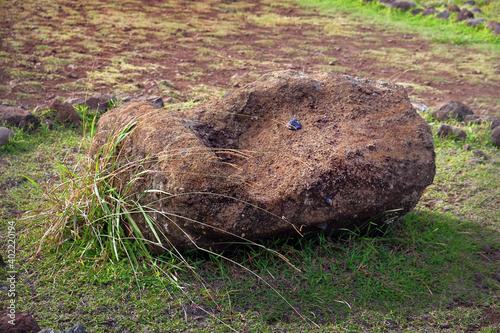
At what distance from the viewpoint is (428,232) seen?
2.82 m

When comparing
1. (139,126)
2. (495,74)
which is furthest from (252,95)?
(495,74)

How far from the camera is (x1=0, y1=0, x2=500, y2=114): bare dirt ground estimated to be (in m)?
5.11

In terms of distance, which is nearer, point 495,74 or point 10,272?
point 10,272

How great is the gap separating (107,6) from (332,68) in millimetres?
4196

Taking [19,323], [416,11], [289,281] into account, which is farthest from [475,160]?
[416,11]

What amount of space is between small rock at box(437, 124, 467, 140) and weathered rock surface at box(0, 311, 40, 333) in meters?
3.61

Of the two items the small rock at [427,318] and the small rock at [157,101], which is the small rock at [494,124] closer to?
the small rock at [427,318]

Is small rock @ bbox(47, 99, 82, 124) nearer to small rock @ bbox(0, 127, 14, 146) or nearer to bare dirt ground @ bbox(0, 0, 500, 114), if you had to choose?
bare dirt ground @ bbox(0, 0, 500, 114)

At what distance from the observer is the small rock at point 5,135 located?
11.9ft

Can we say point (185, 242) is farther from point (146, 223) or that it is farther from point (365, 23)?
point (365, 23)

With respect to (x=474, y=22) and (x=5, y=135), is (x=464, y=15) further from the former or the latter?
(x=5, y=135)

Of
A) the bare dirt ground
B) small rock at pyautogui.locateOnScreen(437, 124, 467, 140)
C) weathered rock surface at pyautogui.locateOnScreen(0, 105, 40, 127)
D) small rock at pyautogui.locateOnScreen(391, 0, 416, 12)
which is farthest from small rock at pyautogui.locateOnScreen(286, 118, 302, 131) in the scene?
small rock at pyautogui.locateOnScreen(391, 0, 416, 12)

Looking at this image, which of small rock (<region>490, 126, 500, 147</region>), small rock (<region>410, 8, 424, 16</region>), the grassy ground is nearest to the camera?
the grassy ground

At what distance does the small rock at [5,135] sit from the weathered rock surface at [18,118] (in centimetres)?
28
